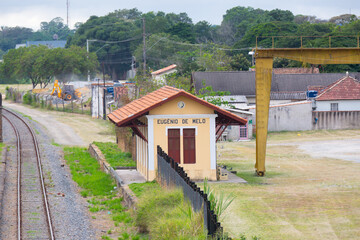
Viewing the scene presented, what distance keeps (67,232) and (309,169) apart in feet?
47.7

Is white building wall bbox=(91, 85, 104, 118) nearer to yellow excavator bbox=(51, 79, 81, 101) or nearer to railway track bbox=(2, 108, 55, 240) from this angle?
yellow excavator bbox=(51, 79, 81, 101)

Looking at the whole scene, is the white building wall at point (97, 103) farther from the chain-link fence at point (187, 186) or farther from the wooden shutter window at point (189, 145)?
the chain-link fence at point (187, 186)

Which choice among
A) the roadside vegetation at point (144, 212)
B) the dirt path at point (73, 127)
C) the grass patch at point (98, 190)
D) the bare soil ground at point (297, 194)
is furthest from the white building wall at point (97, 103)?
the roadside vegetation at point (144, 212)

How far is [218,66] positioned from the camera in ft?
232

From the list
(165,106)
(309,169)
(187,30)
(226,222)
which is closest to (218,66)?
(187,30)

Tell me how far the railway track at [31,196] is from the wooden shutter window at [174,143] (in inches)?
195

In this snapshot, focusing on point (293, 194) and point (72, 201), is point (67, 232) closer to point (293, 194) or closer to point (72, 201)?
point (72, 201)

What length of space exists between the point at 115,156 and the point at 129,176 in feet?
18.5

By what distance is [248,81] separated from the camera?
52531mm

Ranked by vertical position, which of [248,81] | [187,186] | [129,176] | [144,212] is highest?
[248,81]

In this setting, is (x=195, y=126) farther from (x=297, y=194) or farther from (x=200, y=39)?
(x=200, y=39)

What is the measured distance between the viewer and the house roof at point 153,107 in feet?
68.1

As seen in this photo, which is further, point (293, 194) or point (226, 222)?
point (293, 194)

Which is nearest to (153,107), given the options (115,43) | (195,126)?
(195,126)
